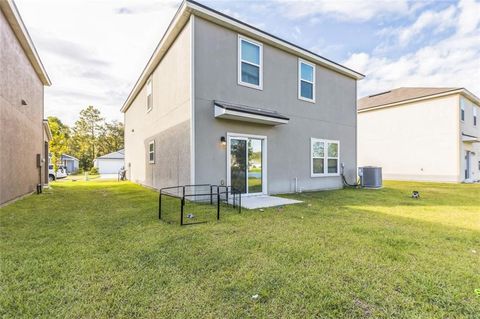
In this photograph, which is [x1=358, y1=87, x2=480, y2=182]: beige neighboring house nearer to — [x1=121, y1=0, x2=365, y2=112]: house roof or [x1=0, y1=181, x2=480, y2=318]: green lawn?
[x1=121, y1=0, x2=365, y2=112]: house roof

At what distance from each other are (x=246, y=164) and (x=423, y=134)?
15.5m

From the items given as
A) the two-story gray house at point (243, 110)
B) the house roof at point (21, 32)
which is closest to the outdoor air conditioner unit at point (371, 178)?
the two-story gray house at point (243, 110)

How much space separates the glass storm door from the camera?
7.79 m

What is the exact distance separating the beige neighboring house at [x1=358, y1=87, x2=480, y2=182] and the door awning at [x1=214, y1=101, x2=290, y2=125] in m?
14.0

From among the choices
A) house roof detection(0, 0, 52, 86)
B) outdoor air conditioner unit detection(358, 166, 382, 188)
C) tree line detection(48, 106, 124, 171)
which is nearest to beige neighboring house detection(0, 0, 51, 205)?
house roof detection(0, 0, 52, 86)

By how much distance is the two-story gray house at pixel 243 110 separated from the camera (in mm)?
7098

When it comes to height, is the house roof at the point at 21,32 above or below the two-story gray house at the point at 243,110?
above

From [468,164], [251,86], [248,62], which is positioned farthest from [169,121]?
[468,164]

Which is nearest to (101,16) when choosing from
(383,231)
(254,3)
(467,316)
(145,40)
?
(145,40)

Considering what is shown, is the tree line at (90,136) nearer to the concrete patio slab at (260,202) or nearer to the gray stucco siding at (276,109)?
the gray stucco siding at (276,109)

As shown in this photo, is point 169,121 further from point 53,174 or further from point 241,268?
point 53,174

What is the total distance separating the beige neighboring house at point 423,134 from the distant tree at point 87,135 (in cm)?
4239

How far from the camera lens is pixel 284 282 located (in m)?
2.50

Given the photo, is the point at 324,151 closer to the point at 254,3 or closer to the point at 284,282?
the point at 254,3
